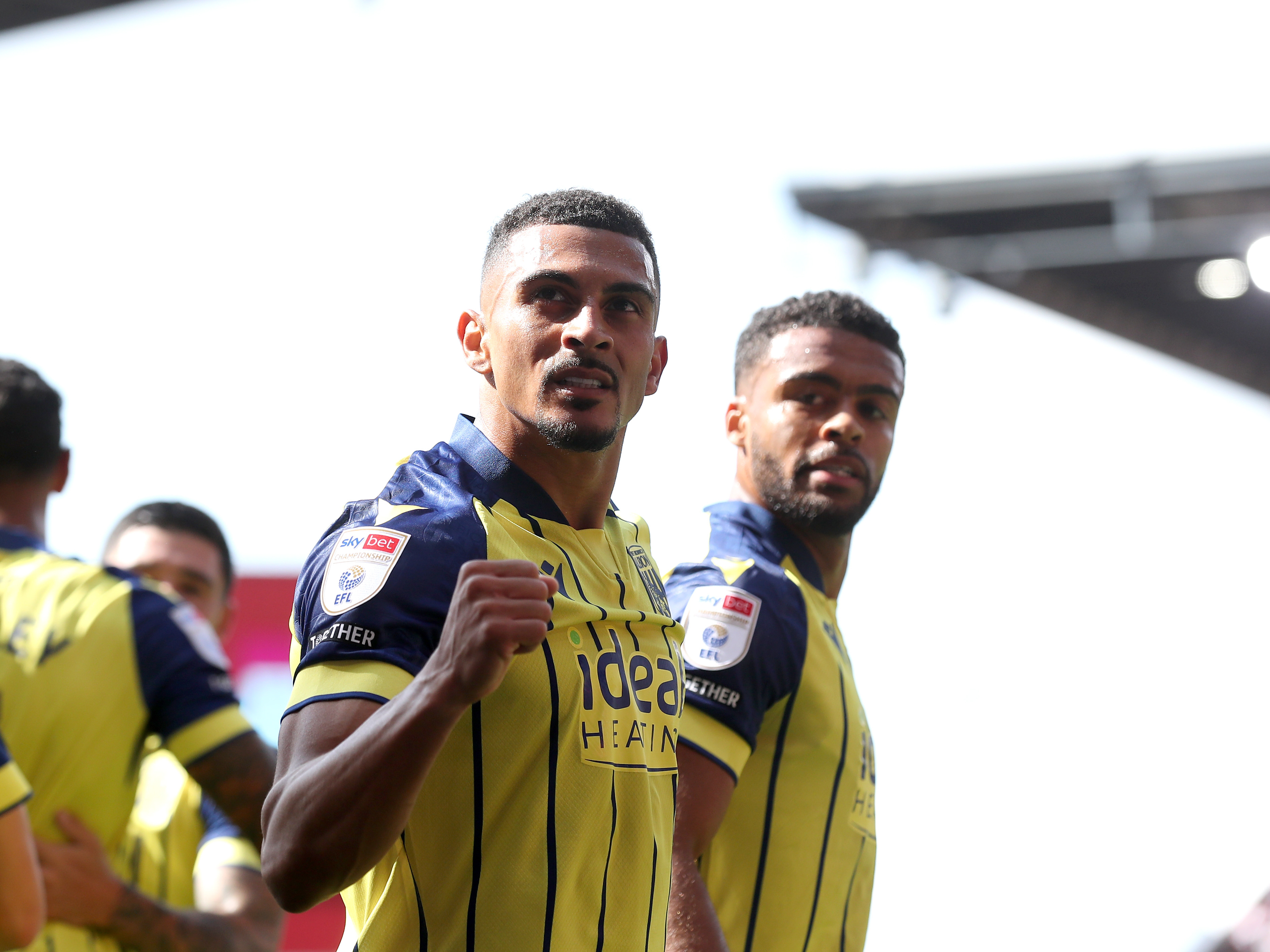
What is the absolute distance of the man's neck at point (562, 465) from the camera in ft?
7.98

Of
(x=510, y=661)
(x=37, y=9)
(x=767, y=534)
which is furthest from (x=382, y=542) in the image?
(x=37, y=9)

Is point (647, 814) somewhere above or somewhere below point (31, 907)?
above

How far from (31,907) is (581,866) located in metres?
1.14

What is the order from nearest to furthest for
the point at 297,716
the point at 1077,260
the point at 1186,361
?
the point at 297,716
the point at 1077,260
the point at 1186,361

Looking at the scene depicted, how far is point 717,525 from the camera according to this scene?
354 centimetres

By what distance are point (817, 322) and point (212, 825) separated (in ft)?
7.11

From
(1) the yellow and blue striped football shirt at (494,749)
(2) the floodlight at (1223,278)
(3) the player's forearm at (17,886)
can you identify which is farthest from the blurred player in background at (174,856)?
(2) the floodlight at (1223,278)

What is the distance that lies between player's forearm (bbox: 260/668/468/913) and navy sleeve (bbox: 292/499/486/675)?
0.48 feet

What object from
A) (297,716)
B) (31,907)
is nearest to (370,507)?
(297,716)

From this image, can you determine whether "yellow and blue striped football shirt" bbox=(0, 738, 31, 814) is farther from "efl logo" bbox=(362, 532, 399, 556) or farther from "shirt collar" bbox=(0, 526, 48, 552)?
"efl logo" bbox=(362, 532, 399, 556)

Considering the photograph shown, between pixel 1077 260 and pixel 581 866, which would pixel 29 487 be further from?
pixel 1077 260

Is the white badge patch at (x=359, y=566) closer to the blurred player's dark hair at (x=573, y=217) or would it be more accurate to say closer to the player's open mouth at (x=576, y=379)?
the player's open mouth at (x=576, y=379)

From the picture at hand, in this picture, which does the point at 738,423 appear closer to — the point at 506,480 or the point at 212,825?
the point at 506,480

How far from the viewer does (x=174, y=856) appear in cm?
383
